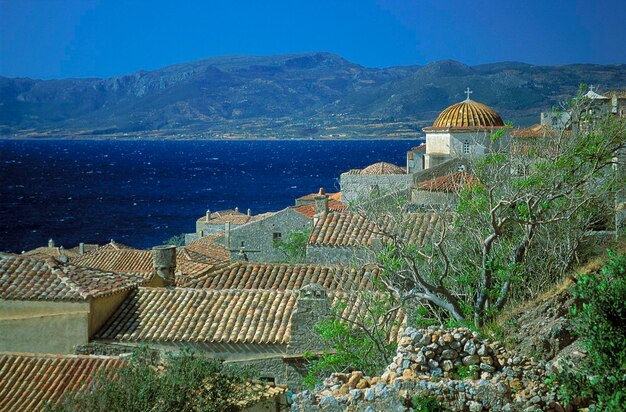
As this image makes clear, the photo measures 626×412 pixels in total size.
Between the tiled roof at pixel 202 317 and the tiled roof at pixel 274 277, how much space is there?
217cm

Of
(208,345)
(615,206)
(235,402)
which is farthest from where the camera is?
(615,206)

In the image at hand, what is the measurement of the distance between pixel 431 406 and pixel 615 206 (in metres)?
14.1

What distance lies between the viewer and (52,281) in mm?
19750

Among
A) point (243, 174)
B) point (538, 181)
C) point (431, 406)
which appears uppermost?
point (538, 181)

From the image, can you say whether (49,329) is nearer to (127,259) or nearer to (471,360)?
(471,360)

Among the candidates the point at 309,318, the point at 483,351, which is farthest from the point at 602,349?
the point at 309,318

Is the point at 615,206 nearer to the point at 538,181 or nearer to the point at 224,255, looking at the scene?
the point at 538,181

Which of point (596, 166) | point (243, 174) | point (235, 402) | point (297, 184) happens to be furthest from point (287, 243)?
point (243, 174)

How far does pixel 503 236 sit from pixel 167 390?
9.71 meters

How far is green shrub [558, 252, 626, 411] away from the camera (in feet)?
30.0

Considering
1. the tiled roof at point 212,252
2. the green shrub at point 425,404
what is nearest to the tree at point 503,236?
the green shrub at point 425,404

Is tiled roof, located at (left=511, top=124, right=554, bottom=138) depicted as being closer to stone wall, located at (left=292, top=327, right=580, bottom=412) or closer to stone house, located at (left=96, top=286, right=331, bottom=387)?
stone house, located at (left=96, top=286, right=331, bottom=387)

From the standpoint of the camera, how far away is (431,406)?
9.62 metres

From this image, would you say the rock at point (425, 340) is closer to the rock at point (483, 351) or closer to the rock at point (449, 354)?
the rock at point (449, 354)
